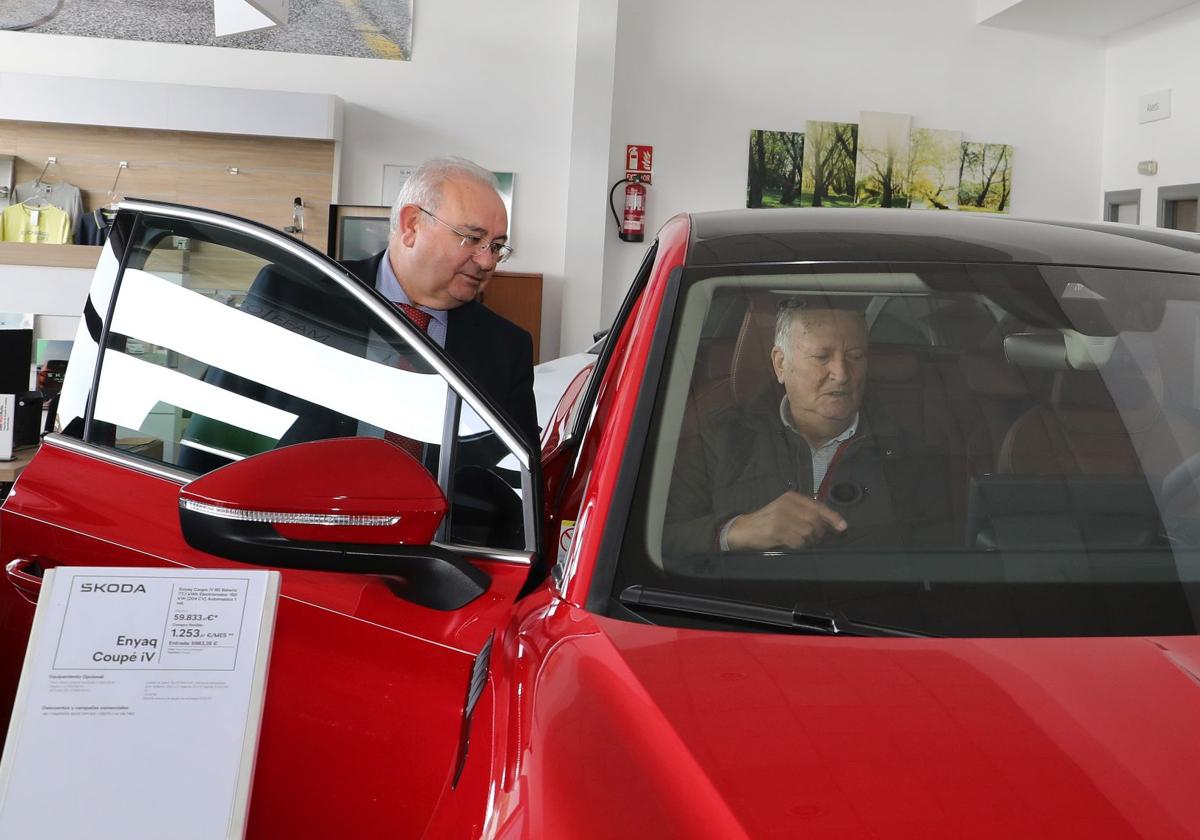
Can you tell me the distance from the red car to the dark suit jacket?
2.15ft

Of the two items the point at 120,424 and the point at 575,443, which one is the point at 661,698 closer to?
the point at 575,443

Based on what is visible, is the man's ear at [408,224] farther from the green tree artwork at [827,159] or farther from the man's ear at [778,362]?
the green tree artwork at [827,159]

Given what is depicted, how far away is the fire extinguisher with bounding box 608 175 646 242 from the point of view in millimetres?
7016

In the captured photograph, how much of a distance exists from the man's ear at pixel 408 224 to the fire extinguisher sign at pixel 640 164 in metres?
5.01

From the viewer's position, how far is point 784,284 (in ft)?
3.55

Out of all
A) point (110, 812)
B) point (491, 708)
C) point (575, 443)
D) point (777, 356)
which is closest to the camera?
point (491, 708)

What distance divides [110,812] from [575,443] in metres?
0.72

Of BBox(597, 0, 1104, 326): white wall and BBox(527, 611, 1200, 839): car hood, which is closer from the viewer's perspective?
BBox(527, 611, 1200, 839): car hood

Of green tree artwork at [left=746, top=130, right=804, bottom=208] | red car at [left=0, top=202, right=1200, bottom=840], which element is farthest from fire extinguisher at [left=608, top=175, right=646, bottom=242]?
red car at [left=0, top=202, right=1200, bottom=840]

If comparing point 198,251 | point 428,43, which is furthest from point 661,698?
point 428,43

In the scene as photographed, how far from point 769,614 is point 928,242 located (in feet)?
1.73

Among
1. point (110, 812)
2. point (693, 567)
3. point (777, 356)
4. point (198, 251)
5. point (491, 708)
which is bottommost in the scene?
point (110, 812)

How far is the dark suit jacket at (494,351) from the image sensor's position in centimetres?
206

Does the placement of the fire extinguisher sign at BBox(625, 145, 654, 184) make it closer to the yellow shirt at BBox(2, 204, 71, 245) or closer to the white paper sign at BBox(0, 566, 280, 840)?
the yellow shirt at BBox(2, 204, 71, 245)
